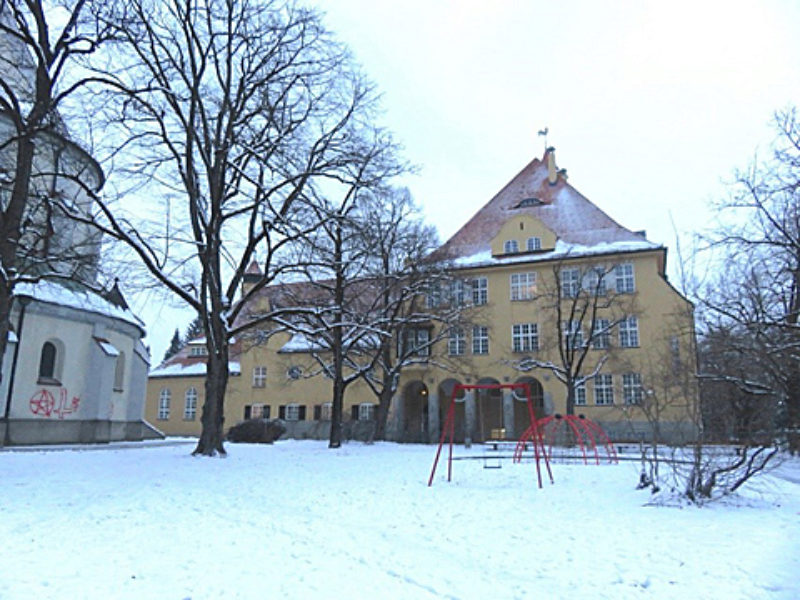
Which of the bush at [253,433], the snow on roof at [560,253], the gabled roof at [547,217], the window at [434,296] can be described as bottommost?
the bush at [253,433]

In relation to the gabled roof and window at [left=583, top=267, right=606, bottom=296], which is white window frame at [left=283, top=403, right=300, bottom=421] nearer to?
the gabled roof

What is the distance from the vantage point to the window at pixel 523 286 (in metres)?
40.2

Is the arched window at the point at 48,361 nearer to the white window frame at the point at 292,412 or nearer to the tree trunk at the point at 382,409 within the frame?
the tree trunk at the point at 382,409

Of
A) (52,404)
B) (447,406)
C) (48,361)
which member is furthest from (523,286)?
(52,404)

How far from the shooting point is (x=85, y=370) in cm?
2495

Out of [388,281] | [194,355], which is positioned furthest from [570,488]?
[194,355]

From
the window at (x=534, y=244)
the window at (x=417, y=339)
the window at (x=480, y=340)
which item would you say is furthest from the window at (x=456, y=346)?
the window at (x=534, y=244)

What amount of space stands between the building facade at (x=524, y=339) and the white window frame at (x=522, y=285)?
0.22 feet

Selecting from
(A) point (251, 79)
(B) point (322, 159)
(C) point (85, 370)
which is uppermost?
(A) point (251, 79)

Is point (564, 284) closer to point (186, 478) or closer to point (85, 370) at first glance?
point (85, 370)

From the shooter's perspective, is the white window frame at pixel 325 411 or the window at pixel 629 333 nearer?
the window at pixel 629 333

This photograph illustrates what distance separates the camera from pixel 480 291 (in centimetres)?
4150

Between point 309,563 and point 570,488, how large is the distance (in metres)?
8.24

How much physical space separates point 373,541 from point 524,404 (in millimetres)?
36329
